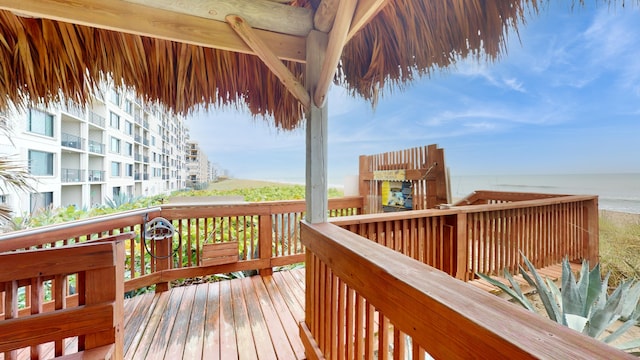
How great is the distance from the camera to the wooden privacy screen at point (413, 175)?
3195 millimetres

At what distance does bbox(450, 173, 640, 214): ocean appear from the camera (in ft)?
17.7

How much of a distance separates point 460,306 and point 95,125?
1521cm

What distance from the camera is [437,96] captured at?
10.9 m

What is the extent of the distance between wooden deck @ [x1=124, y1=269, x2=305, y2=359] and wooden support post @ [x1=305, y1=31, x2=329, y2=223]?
3.47 feet

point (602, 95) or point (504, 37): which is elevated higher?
point (602, 95)

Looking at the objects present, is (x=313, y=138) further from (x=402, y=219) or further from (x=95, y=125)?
(x=95, y=125)

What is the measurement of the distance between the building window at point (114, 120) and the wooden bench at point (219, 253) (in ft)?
44.2

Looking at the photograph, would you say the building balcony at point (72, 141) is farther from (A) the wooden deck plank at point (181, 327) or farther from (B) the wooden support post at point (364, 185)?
(B) the wooden support post at point (364, 185)

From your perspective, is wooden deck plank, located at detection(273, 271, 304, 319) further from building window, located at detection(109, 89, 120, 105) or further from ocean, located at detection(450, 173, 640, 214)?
ocean, located at detection(450, 173, 640, 214)

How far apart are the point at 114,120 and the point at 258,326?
600 inches

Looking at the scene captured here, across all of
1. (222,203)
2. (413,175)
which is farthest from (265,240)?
(413,175)

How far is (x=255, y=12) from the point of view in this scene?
1579 millimetres

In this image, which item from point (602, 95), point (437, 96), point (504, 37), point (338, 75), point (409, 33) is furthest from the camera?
point (437, 96)

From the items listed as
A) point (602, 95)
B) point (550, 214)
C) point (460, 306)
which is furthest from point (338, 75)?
point (602, 95)
